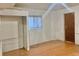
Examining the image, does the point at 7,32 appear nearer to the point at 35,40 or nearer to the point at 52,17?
the point at 35,40

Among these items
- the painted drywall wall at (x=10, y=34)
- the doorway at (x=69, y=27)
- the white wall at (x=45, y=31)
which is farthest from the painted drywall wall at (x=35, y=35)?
the doorway at (x=69, y=27)

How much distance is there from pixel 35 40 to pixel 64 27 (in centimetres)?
83

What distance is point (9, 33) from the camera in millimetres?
3084

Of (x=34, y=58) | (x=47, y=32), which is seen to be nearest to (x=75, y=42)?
(x=47, y=32)

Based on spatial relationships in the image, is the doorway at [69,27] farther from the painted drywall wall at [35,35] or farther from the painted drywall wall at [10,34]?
the painted drywall wall at [10,34]

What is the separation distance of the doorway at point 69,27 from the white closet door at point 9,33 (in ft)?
4.42

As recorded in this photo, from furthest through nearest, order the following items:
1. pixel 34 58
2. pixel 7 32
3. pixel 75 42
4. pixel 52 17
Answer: pixel 75 42 < pixel 7 32 < pixel 52 17 < pixel 34 58

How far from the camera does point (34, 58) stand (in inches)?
21.5

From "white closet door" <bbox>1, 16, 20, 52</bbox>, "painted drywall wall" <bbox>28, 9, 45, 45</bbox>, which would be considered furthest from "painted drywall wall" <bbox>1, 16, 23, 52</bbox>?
"painted drywall wall" <bbox>28, 9, 45, 45</bbox>

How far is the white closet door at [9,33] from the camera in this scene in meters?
2.94

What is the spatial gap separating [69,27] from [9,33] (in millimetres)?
1614

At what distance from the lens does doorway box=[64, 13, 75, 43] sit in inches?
117

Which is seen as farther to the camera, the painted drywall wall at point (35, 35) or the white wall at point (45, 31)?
the painted drywall wall at point (35, 35)

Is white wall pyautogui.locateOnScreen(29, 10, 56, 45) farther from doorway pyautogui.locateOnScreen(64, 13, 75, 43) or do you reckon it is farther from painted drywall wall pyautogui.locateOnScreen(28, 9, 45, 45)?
doorway pyautogui.locateOnScreen(64, 13, 75, 43)
